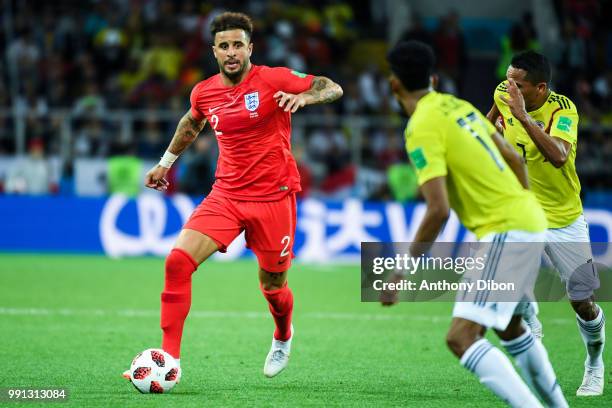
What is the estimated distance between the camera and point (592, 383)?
736 cm

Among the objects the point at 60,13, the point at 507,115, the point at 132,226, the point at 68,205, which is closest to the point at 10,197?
the point at 68,205

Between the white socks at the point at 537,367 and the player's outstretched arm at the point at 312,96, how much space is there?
2375mm

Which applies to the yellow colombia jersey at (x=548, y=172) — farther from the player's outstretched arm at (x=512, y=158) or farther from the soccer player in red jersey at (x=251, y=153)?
the player's outstretched arm at (x=512, y=158)

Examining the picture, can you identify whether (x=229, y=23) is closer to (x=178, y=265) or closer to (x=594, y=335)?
(x=178, y=265)

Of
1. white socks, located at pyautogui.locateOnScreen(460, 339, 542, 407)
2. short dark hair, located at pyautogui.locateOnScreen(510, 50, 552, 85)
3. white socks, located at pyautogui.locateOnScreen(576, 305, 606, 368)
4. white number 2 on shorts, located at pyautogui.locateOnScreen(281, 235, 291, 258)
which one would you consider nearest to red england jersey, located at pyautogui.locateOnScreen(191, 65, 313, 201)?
white number 2 on shorts, located at pyautogui.locateOnScreen(281, 235, 291, 258)

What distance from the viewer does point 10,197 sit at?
1827 centimetres

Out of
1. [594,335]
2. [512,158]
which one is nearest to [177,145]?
[512,158]

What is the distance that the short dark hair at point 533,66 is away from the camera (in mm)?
7395

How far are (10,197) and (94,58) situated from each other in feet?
15.3

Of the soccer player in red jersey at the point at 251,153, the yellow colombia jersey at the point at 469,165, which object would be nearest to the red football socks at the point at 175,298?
the soccer player in red jersey at the point at 251,153

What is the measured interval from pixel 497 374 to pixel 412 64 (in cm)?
170

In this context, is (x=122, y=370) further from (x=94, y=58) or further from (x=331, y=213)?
(x=94, y=58)

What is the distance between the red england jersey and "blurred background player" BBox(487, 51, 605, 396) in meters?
1.55

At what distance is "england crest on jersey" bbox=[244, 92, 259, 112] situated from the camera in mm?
7699
